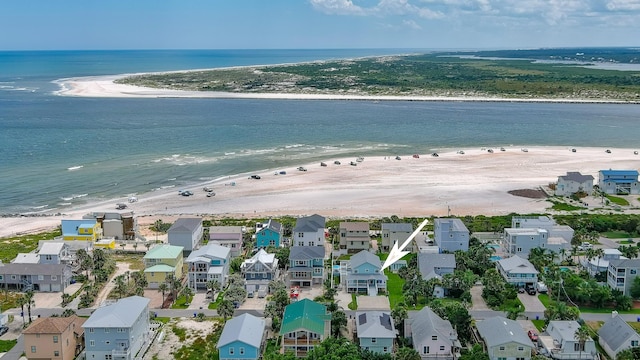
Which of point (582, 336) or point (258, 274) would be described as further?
point (258, 274)

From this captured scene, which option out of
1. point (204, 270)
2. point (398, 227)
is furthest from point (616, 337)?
point (204, 270)

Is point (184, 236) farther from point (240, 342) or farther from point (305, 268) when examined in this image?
point (240, 342)

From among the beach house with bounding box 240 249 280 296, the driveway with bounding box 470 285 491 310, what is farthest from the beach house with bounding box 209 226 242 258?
the driveway with bounding box 470 285 491 310

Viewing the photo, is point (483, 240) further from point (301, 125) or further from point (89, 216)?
point (301, 125)

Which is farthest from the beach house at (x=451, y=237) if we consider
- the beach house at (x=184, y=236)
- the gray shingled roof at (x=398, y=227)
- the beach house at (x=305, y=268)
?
the beach house at (x=184, y=236)

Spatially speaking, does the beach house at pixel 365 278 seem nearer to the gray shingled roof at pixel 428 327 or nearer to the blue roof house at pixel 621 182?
the gray shingled roof at pixel 428 327

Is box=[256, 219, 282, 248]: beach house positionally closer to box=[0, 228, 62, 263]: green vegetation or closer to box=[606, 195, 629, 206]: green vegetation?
box=[0, 228, 62, 263]: green vegetation

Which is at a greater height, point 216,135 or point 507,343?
point 216,135
